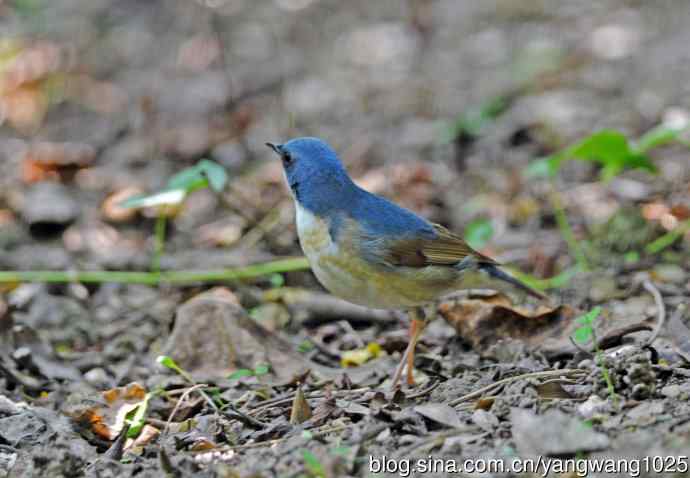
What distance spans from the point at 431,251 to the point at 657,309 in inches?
57.4

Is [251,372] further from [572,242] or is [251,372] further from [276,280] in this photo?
[572,242]

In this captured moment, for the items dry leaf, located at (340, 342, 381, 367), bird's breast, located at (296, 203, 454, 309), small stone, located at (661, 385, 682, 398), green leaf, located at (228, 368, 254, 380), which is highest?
bird's breast, located at (296, 203, 454, 309)

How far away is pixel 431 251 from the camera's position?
18.9ft

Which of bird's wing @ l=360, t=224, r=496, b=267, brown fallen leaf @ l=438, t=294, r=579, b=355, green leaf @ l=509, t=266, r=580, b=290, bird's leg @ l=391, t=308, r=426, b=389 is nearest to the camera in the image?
bird's leg @ l=391, t=308, r=426, b=389

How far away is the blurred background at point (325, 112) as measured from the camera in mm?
8070

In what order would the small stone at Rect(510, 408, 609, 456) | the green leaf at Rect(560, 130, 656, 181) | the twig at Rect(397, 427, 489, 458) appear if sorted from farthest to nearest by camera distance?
the green leaf at Rect(560, 130, 656, 181)
the twig at Rect(397, 427, 489, 458)
the small stone at Rect(510, 408, 609, 456)

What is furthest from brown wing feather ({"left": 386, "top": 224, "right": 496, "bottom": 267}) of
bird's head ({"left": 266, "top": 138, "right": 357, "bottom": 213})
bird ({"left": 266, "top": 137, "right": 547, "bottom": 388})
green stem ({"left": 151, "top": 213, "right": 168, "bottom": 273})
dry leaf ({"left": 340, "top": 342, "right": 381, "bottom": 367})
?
green stem ({"left": 151, "top": 213, "right": 168, "bottom": 273})

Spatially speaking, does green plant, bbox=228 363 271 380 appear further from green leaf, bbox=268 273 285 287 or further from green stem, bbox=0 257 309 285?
green stem, bbox=0 257 309 285

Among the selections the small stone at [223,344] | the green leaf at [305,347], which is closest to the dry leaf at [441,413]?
the small stone at [223,344]

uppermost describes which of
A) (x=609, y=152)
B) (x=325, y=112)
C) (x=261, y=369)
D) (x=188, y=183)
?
(x=188, y=183)

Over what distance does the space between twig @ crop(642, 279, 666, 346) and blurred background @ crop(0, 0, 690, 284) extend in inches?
30.8

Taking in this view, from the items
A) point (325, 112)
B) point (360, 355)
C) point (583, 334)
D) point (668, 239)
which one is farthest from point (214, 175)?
point (325, 112)

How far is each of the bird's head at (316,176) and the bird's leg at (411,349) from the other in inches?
30.8

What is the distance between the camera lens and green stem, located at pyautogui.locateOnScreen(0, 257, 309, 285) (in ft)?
22.6
